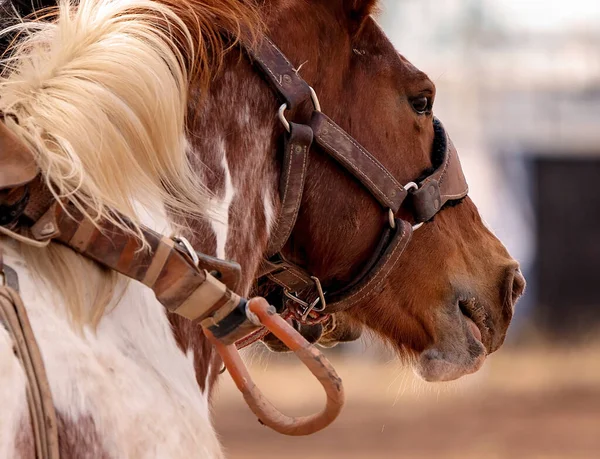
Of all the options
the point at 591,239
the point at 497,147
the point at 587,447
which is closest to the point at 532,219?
the point at 591,239

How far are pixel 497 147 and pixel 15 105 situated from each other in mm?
15934

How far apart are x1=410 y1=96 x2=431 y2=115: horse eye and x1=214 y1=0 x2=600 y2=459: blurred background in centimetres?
537

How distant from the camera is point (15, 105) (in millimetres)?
2115

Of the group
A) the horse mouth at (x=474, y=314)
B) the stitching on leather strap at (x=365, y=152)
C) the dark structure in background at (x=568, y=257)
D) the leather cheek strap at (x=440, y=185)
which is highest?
the stitching on leather strap at (x=365, y=152)

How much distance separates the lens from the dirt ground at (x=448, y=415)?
9.22m

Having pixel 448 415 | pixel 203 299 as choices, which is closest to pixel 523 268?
pixel 448 415

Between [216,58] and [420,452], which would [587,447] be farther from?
[216,58]

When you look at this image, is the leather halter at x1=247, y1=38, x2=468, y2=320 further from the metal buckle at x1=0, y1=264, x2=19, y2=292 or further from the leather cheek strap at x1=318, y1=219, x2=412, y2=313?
the metal buckle at x1=0, y1=264, x2=19, y2=292

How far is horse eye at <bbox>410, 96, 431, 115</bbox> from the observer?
283cm

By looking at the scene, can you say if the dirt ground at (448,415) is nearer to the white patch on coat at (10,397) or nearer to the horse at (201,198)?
the horse at (201,198)

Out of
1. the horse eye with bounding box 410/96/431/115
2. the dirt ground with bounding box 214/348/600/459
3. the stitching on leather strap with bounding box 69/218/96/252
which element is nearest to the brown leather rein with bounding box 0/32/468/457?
the stitching on leather strap with bounding box 69/218/96/252

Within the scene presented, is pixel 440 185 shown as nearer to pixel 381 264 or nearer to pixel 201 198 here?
pixel 381 264

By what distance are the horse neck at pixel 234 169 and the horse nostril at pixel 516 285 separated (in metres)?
0.97

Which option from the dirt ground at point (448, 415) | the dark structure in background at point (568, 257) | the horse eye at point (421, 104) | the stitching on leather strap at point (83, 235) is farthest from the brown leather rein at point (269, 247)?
the dark structure in background at point (568, 257)
